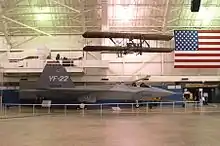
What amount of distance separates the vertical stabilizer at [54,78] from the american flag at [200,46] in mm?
10999

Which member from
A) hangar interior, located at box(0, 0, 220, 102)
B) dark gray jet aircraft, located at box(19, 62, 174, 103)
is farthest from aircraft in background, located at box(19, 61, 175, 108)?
hangar interior, located at box(0, 0, 220, 102)

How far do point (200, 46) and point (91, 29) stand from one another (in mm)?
11877

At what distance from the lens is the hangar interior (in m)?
33.5

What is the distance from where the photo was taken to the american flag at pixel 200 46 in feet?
106

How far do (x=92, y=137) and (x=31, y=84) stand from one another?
22296 millimetres

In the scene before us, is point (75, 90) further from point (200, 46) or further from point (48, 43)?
point (200, 46)

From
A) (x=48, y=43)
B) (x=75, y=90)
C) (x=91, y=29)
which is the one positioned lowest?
(x=75, y=90)

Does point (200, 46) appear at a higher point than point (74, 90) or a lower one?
higher

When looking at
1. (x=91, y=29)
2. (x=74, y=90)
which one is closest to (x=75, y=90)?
(x=74, y=90)

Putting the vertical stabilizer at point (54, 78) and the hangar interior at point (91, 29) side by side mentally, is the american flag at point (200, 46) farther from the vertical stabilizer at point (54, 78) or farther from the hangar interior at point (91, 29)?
the vertical stabilizer at point (54, 78)

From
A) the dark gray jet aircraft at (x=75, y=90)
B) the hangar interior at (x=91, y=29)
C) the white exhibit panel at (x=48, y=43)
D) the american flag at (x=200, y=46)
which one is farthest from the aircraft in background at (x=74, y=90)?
the white exhibit panel at (x=48, y=43)

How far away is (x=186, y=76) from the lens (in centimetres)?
3697

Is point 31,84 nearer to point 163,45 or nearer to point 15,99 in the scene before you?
point 15,99

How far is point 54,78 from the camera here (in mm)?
30219
